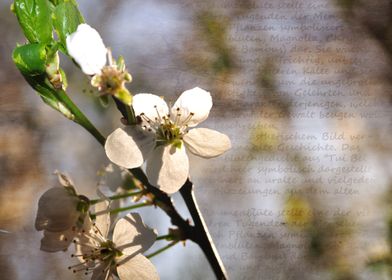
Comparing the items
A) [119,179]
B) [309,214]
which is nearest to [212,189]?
[309,214]

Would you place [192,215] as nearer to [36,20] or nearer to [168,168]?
[168,168]

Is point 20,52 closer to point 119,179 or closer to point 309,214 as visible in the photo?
point 119,179

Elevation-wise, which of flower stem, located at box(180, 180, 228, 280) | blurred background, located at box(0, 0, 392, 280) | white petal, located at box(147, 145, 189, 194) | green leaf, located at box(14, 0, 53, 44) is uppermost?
green leaf, located at box(14, 0, 53, 44)

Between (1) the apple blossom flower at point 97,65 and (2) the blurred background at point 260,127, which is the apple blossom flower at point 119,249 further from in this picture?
(2) the blurred background at point 260,127

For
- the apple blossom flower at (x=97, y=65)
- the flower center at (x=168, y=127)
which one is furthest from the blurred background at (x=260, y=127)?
the apple blossom flower at (x=97, y=65)

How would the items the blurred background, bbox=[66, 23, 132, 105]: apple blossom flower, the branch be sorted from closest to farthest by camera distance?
bbox=[66, 23, 132, 105]: apple blossom flower < the branch < the blurred background

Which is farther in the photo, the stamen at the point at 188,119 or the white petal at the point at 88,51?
the stamen at the point at 188,119

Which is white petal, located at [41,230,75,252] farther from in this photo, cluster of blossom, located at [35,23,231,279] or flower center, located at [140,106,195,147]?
flower center, located at [140,106,195,147]

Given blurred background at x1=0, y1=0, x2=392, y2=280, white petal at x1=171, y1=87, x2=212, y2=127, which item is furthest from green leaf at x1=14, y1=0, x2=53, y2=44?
blurred background at x1=0, y1=0, x2=392, y2=280
